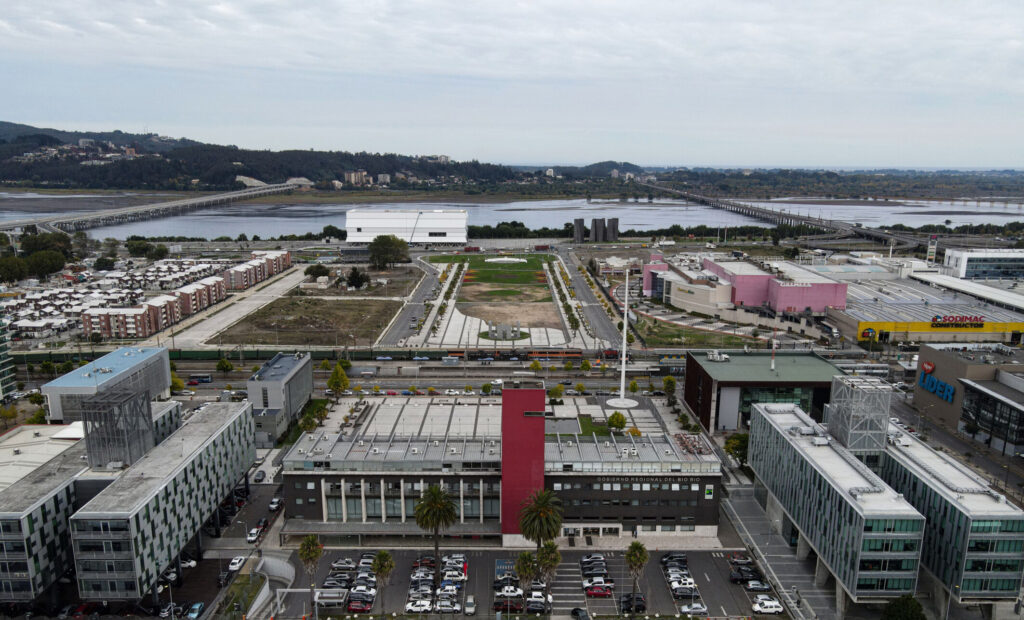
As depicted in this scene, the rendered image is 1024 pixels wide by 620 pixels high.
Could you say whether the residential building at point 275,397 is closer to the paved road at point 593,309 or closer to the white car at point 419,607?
the white car at point 419,607

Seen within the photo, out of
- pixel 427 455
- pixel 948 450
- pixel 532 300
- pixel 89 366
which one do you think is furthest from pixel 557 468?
pixel 532 300

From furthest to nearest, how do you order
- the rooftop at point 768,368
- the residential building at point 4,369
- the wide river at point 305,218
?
the wide river at point 305,218, the residential building at point 4,369, the rooftop at point 768,368

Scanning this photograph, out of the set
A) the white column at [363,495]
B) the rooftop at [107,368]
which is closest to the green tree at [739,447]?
the white column at [363,495]

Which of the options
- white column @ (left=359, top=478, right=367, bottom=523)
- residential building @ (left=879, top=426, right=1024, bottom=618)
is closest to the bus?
white column @ (left=359, top=478, right=367, bottom=523)

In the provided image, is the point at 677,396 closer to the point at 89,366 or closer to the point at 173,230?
the point at 89,366

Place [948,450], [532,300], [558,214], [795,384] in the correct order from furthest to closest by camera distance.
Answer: [558,214] < [532,300] < [795,384] < [948,450]

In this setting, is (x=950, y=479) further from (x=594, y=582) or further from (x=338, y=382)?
(x=338, y=382)
